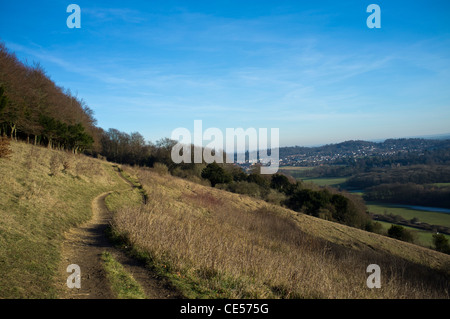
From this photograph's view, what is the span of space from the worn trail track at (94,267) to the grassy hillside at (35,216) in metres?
0.29

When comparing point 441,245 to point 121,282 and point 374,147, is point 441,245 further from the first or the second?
point 374,147

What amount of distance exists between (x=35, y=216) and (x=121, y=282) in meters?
6.37

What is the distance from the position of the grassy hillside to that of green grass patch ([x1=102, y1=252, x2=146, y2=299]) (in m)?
1.15

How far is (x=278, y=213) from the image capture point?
30.2 m

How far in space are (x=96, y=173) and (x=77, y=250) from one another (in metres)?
16.9

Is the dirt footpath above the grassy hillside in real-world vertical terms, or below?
below

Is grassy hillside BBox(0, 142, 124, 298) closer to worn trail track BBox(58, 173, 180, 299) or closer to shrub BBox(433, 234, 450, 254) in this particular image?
worn trail track BBox(58, 173, 180, 299)

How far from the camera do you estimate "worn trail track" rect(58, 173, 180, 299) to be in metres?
5.32

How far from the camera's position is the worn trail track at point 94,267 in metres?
5.32

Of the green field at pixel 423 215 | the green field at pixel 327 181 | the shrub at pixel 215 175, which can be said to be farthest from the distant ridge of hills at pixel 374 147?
the shrub at pixel 215 175

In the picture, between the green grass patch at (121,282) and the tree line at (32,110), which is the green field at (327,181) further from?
the green grass patch at (121,282)

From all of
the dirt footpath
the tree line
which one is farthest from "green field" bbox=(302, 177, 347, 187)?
the dirt footpath

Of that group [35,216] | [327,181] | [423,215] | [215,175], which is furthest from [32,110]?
[327,181]
